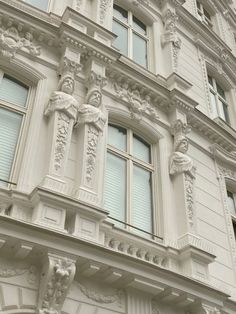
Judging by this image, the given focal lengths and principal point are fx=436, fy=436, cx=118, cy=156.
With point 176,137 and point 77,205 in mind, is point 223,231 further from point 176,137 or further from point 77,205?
point 77,205

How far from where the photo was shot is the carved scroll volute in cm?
608

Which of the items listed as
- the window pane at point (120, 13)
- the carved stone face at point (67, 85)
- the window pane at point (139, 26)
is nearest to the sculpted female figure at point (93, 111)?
the carved stone face at point (67, 85)

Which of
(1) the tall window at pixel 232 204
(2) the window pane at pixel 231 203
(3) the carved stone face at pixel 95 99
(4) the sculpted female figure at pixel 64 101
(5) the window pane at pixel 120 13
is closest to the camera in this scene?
(4) the sculpted female figure at pixel 64 101

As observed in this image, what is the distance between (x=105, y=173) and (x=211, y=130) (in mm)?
4416

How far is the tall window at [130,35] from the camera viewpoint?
11.8m

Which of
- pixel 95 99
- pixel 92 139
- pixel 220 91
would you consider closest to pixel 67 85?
pixel 95 99

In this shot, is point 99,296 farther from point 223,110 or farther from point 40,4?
point 223,110

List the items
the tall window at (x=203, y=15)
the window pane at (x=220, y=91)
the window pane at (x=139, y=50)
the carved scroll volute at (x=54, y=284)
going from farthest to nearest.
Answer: the tall window at (x=203, y=15) < the window pane at (x=220, y=91) < the window pane at (x=139, y=50) < the carved scroll volute at (x=54, y=284)

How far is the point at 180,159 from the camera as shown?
9703 millimetres

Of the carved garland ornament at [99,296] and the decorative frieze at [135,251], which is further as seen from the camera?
the decorative frieze at [135,251]

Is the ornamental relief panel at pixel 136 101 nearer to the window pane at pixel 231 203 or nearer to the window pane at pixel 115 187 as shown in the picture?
the window pane at pixel 115 187

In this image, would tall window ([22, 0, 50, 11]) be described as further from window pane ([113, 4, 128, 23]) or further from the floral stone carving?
the floral stone carving

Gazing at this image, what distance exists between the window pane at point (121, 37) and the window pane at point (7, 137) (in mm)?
4503

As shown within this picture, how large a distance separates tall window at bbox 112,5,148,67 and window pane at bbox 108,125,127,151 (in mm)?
2699
